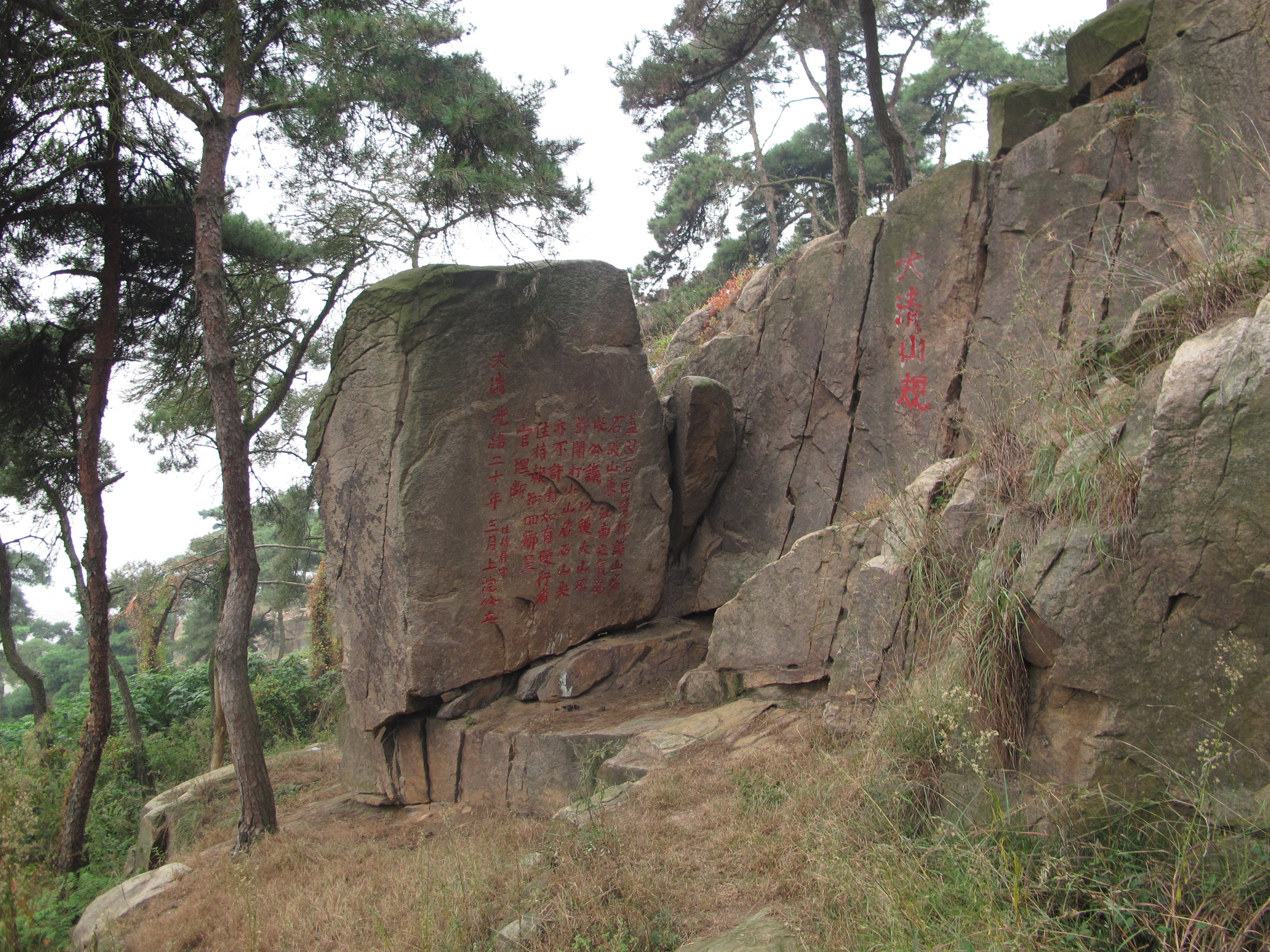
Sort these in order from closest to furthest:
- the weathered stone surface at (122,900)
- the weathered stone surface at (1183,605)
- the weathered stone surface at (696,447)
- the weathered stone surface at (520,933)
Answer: the weathered stone surface at (1183,605) → the weathered stone surface at (520,933) → the weathered stone surface at (122,900) → the weathered stone surface at (696,447)

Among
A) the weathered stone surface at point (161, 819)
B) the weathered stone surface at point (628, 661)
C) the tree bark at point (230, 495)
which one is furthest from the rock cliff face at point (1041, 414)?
the weathered stone surface at point (161, 819)

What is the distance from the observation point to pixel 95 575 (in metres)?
7.84

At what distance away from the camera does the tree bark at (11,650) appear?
420 inches

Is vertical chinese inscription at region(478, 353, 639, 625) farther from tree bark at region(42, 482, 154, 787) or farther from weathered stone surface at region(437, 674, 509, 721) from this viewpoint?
tree bark at region(42, 482, 154, 787)

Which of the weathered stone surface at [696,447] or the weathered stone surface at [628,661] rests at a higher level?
the weathered stone surface at [696,447]

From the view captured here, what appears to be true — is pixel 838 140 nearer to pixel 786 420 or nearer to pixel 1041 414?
pixel 786 420

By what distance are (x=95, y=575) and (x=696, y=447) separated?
5.61 m

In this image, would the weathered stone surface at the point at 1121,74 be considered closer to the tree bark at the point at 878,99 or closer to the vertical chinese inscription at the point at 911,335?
the vertical chinese inscription at the point at 911,335

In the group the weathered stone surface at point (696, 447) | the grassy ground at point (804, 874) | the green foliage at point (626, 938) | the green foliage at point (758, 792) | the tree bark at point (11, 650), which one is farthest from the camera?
the tree bark at point (11, 650)

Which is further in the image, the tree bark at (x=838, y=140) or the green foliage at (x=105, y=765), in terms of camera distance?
the tree bark at (x=838, y=140)

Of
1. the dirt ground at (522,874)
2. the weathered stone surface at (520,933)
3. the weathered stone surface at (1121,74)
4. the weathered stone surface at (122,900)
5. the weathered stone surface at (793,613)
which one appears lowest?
the weathered stone surface at (122,900)

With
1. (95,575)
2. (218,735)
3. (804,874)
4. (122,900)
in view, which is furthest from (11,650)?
(804,874)

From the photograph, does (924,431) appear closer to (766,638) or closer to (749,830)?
(766,638)

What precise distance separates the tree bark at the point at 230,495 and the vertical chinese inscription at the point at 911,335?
5122 mm
